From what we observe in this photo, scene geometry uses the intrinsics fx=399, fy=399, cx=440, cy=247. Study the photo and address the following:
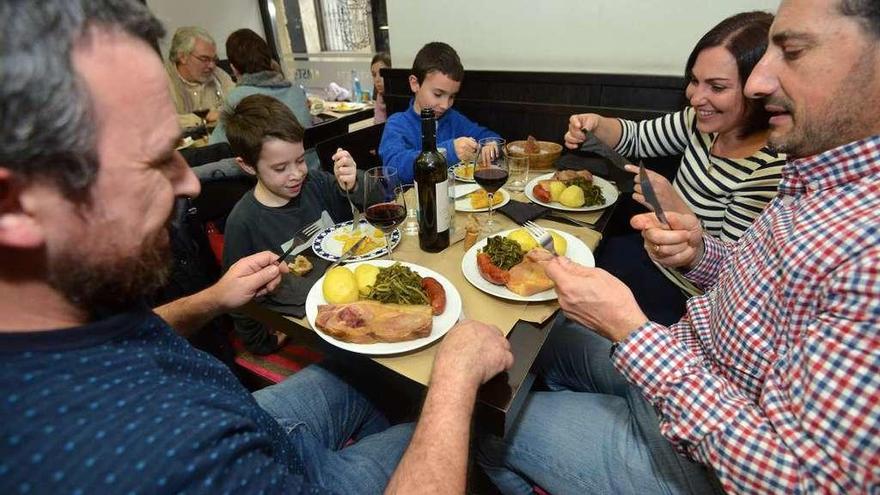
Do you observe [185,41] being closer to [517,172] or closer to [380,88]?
[380,88]

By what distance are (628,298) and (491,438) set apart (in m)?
0.54

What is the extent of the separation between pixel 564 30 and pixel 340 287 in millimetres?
2172

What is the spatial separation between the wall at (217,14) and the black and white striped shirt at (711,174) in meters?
5.99

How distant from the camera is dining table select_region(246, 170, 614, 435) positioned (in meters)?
0.82

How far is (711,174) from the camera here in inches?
62.7

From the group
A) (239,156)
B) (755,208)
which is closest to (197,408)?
(239,156)

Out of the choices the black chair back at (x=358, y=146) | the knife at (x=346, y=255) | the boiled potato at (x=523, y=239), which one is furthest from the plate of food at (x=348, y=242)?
the black chair back at (x=358, y=146)

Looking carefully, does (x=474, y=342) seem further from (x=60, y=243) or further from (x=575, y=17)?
(x=575, y=17)

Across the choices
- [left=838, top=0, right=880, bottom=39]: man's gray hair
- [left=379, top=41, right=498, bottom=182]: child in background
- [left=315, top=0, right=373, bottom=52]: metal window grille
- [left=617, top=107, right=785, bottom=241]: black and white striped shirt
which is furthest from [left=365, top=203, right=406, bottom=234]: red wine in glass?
[left=315, top=0, right=373, bottom=52]: metal window grille

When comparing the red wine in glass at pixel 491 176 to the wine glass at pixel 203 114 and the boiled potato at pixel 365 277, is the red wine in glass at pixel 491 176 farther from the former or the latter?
the wine glass at pixel 203 114

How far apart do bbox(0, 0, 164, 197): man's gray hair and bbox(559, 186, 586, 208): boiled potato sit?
136cm

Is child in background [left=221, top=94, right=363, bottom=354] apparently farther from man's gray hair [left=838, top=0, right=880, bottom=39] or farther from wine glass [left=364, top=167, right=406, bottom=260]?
man's gray hair [left=838, top=0, right=880, bottom=39]

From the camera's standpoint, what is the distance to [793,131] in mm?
881

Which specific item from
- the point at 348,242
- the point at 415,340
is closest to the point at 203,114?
the point at 348,242
